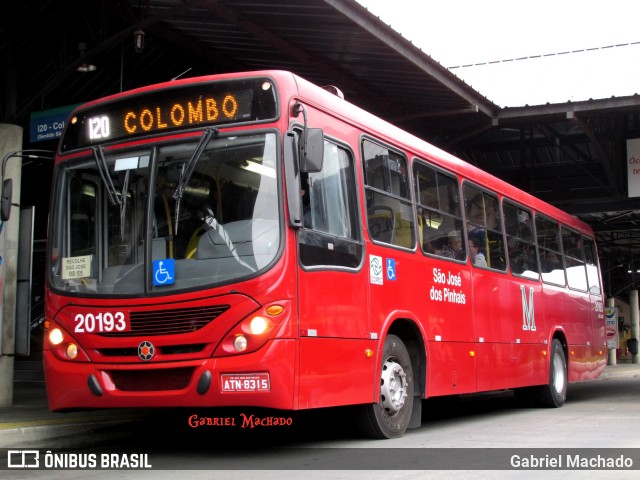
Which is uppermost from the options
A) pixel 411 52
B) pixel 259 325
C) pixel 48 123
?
pixel 411 52

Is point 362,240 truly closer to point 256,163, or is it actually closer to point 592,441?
point 256,163

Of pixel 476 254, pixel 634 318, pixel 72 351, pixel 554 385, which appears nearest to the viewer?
pixel 72 351

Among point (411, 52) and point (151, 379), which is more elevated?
point (411, 52)

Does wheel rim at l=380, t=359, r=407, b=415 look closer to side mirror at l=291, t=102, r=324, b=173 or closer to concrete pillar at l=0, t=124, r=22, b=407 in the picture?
side mirror at l=291, t=102, r=324, b=173

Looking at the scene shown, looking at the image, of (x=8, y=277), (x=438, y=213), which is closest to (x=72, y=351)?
(x=438, y=213)

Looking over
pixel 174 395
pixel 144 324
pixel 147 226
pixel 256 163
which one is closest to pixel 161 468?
pixel 174 395

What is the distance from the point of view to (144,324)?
701 cm

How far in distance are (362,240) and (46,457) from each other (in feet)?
11.8

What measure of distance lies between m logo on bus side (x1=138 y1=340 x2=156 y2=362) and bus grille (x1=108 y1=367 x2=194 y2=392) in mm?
139

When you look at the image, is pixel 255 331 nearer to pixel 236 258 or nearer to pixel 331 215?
pixel 236 258

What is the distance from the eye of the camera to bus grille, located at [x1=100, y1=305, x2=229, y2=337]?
6.80 metres

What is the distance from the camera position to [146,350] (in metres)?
6.97

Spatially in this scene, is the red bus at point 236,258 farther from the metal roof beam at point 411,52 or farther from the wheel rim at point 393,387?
the metal roof beam at point 411,52

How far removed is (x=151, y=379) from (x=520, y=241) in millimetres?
7310
